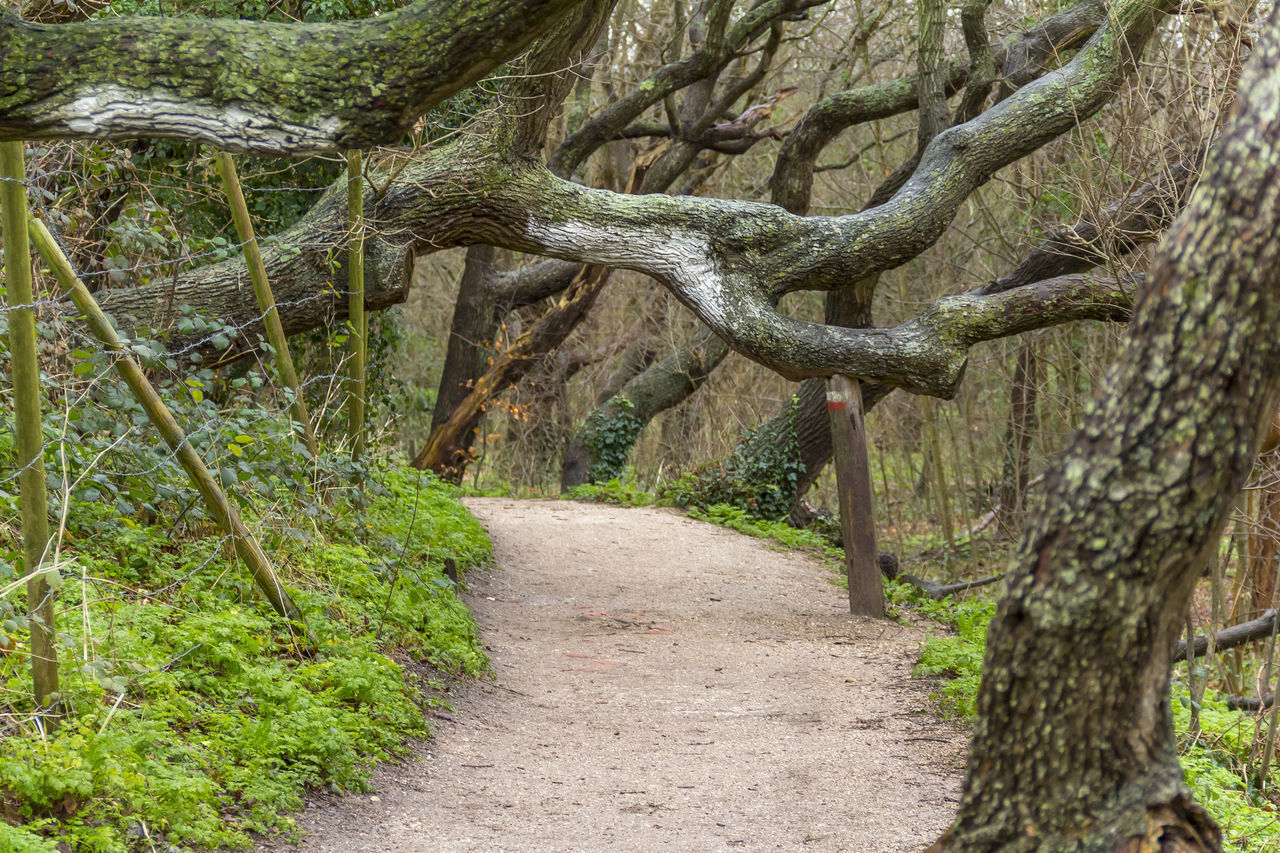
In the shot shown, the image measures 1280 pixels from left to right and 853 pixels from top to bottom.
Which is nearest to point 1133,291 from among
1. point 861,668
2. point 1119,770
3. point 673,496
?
point 861,668

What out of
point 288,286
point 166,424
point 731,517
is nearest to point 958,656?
point 166,424

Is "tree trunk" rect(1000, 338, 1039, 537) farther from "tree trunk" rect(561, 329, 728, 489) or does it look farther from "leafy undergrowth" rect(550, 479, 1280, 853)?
"leafy undergrowth" rect(550, 479, 1280, 853)

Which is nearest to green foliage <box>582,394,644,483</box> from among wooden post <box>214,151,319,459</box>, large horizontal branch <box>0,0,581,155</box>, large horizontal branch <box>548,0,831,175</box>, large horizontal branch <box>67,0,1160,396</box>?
large horizontal branch <box>548,0,831,175</box>

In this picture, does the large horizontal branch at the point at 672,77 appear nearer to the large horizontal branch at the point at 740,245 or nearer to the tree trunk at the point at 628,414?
the tree trunk at the point at 628,414

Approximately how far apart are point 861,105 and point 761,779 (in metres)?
9.15

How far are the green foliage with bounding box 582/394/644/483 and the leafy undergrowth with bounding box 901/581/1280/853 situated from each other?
8883 mm

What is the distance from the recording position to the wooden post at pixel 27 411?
3.66 metres

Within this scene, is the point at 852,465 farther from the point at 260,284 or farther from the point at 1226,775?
the point at 260,284

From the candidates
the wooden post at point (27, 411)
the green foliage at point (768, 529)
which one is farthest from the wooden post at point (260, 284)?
the green foliage at point (768, 529)

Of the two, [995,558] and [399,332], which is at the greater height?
[399,332]

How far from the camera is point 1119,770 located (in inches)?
104

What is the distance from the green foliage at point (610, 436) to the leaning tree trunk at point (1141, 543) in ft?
45.5

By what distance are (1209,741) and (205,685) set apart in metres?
5.58

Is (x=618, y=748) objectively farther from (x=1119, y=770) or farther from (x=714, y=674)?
(x=1119, y=770)
